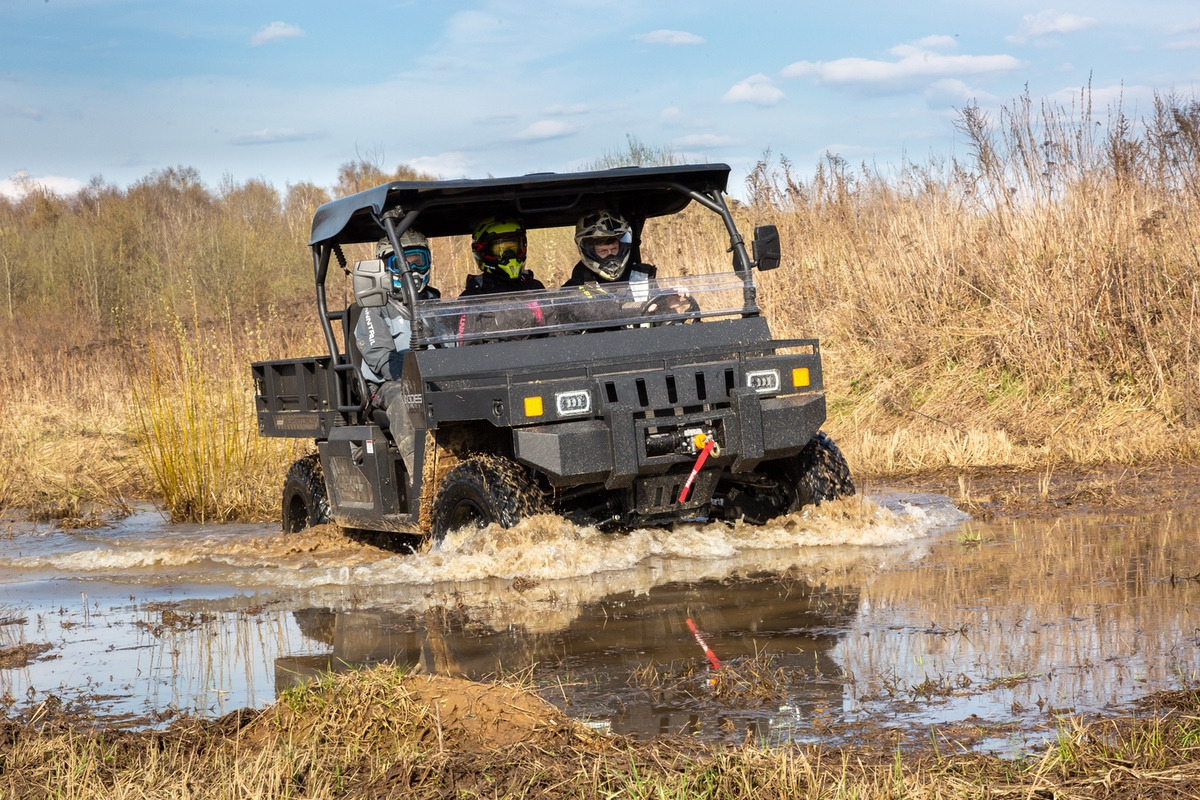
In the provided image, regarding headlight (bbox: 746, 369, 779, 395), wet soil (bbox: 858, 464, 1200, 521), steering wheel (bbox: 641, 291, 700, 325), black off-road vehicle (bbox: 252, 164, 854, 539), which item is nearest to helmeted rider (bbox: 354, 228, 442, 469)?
black off-road vehicle (bbox: 252, 164, 854, 539)

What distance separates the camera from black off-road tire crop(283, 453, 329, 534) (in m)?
8.88

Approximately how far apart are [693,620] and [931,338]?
815cm

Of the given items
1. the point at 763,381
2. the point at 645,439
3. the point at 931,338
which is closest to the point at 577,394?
the point at 645,439

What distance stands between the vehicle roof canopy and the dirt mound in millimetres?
3574

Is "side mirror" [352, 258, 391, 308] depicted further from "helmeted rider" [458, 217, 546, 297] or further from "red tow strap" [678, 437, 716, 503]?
"red tow strap" [678, 437, 716, 503]

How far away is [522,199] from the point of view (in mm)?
7730

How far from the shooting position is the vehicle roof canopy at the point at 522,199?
7184 mm

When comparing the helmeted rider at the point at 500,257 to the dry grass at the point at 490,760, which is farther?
the helmeted rider at the point at 500,257

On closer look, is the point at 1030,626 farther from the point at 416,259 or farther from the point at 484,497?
the point at 416,259

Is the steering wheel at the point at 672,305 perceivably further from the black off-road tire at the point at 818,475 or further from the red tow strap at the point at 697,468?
the red tow strap at the point at 697,468

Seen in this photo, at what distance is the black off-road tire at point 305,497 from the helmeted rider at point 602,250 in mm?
2318

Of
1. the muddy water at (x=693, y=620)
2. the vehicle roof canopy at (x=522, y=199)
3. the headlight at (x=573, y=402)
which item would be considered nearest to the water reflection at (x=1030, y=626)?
the muddy water at (x=693, y=620)

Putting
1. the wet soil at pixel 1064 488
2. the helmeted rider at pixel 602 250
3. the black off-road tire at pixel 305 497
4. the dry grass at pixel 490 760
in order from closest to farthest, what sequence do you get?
the dry grass at pixel 490 760
the helmeted rider at pixel 602 250
the wet soil at pixel 1064 488
the black off-road tire at pixel 305 497

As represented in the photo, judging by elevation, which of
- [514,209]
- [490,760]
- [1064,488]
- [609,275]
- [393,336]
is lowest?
[1064,488]
